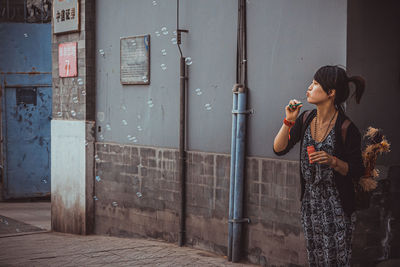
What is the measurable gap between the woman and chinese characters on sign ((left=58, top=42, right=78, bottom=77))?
7.02 metres

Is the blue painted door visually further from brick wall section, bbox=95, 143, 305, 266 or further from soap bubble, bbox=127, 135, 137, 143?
soap bubble, bbox=127, 135, 137, 143

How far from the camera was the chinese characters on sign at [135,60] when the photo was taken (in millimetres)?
9680

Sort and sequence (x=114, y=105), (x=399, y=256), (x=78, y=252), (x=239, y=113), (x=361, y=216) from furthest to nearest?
(x=114, y=105)
(x=78, y=252)
(x=239, y=113)
(x=399, y=256)
(x=361, y=216)

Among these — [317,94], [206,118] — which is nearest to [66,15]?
[206,118]

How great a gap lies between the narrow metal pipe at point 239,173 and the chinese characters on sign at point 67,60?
163 inches

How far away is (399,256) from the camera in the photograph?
23.5 ft

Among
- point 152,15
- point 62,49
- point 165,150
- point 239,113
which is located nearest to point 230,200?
point 239,113

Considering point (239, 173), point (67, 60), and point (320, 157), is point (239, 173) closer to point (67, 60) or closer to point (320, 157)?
point (320, 157)

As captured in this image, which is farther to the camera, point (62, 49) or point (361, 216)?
point (62, 49)

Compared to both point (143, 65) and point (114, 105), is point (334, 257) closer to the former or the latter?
point (143, 65)

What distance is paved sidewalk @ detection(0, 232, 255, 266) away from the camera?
26.9 feet

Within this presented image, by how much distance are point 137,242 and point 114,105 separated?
225cm

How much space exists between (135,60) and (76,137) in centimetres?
204

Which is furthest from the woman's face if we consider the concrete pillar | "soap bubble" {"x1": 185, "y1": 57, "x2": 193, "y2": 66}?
the concrete pillar
